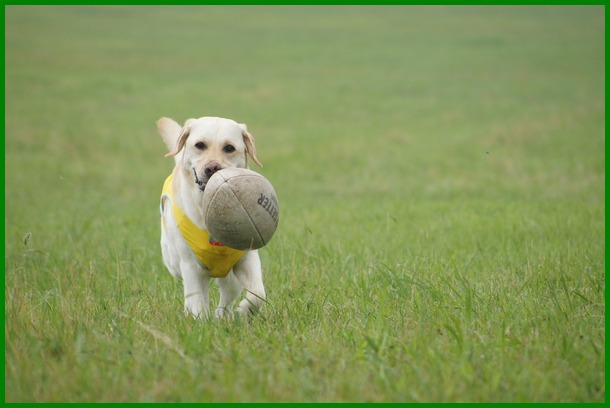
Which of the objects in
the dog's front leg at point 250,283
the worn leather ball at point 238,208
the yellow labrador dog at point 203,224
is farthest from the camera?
the yellow labrador dog at point 203,224

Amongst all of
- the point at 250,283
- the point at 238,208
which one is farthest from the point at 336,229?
the point at 238,208

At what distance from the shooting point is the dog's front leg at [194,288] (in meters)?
4.80

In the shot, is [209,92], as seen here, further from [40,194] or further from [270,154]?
[40,194]

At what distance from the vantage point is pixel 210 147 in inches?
187

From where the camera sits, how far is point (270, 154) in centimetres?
1574

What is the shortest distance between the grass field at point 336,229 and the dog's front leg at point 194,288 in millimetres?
127

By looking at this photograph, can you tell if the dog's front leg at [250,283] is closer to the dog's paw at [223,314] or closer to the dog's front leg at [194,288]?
the dog's paw at [223,314]

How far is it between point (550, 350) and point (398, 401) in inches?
37.4

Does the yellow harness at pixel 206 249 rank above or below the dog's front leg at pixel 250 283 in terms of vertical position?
above

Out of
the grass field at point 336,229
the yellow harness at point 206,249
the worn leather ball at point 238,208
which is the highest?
the worn leather ball at point 238,208

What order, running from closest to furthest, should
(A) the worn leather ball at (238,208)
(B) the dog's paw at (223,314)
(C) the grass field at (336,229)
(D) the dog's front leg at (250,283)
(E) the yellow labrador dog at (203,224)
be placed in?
(C) the grass field at (336,229) → (A) the worn leather ball at (238,208) → (B) the dog's paw at (223,314) → (D) the dog's front leg at (250,283) → (E) the yellow labrador dog at (203,224)

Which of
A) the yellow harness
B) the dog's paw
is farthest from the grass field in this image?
the yellow harness

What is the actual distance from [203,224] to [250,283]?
0.50 m

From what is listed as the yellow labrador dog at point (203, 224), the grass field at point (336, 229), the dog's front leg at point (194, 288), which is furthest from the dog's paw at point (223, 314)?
the grass field at point (336, 229)
